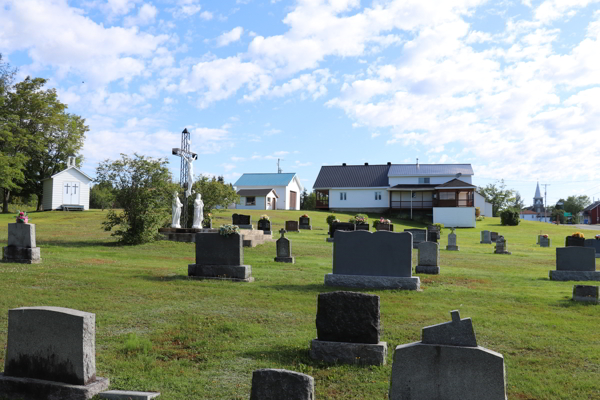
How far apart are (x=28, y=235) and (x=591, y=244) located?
2289cm

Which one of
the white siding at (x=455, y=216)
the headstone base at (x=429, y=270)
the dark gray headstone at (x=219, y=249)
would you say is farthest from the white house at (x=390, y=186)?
the dark gray headstone at (x=219, y=249)

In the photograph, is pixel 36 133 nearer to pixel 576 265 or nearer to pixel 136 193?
pixel 136 193

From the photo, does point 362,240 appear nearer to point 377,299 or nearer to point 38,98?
point 377,299

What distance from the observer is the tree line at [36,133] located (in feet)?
145

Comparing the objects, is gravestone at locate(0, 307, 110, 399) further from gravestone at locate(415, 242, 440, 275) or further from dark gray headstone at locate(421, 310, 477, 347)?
gravestone at locate(415, 242, 440, 275)

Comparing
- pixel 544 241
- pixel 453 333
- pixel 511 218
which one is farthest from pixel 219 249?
pixel 511 218

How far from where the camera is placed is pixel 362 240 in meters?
12.1

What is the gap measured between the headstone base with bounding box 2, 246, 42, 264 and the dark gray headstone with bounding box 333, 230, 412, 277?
29.5 ft

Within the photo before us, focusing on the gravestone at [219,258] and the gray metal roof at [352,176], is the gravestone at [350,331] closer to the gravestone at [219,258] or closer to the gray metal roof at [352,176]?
the gravestone at [219,258]

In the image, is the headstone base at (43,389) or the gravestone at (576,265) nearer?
the headstone base at (43,389)

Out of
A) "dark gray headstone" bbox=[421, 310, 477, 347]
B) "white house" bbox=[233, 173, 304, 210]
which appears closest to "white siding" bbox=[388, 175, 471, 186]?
"white house" bbox=[233, 173, 304, 210]

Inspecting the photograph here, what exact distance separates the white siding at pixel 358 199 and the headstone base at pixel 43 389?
60.6 m

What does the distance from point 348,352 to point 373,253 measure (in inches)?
239

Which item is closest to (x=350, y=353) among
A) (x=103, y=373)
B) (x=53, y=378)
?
(x=103, y=373)
